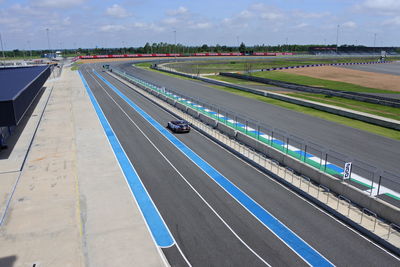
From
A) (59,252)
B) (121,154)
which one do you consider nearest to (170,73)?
(121,154)

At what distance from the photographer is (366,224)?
1584 centimetres

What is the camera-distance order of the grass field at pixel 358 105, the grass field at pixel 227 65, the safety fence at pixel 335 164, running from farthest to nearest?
the grass field at pixel 227 65 < the grass field at pixel 358 105 < the safety fence at pixel 335 164

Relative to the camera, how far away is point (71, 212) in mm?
17312

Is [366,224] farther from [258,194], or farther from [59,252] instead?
[59,252]

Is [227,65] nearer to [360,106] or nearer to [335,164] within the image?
[360,106]

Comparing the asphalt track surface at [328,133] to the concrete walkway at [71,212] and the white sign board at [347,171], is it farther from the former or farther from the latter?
the concrete walkway at [71,212]

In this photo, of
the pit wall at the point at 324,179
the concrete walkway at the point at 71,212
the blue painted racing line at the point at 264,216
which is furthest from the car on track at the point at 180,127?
the concrete walkway at the point at 71,212

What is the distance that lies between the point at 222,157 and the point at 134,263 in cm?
1430

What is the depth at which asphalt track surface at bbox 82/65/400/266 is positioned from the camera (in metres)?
13.7

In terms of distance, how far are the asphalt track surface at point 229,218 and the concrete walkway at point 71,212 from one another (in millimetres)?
1795

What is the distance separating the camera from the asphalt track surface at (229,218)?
45.0 feet

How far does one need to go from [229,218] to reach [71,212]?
337 inches

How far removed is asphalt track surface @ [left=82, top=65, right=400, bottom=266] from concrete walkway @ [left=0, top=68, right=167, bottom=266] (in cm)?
179

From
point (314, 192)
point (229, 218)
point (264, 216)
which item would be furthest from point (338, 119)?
point (229, 218)
